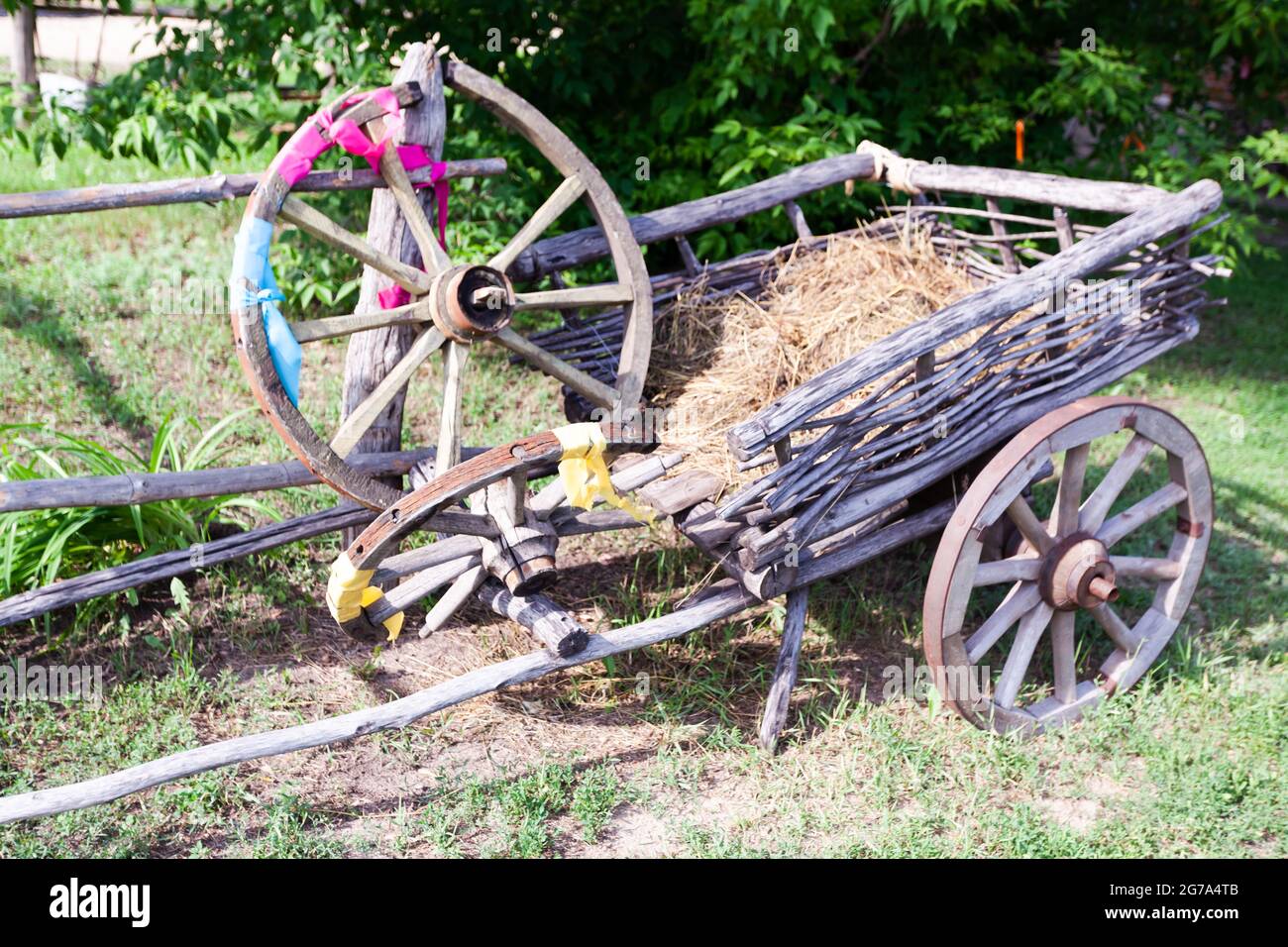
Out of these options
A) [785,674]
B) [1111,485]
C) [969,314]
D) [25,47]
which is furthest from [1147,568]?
[25,47]

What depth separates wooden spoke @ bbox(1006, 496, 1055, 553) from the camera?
132 inches

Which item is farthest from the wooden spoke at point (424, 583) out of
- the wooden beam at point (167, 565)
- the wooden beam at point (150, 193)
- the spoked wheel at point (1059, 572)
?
the spoked wheel at point (1059, 572)

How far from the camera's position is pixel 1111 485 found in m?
3.59

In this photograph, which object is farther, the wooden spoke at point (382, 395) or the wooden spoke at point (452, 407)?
the wooden spoke at point (452, 407)

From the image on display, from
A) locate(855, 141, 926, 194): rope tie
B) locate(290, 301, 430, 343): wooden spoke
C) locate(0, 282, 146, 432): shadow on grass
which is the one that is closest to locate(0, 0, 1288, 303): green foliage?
locate(855, 141, 926, 194): rope tie

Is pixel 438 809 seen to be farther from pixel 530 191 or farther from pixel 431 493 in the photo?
pixel 530 191

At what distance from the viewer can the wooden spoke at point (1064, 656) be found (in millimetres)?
3543

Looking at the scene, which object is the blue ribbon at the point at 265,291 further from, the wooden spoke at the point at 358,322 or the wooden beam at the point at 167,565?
the wooden beam at the point at 167,565

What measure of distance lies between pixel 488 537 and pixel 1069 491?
174 cm

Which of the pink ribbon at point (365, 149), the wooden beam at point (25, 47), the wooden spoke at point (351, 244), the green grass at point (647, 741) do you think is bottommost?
the green grass at point (647, 741)

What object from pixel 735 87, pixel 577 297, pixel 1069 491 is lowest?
pixel 1069 491

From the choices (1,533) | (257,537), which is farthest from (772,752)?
(1,533)

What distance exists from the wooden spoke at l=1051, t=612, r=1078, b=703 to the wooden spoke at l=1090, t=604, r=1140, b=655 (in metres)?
0.10

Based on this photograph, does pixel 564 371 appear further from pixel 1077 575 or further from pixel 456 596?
pixel 1077 575
